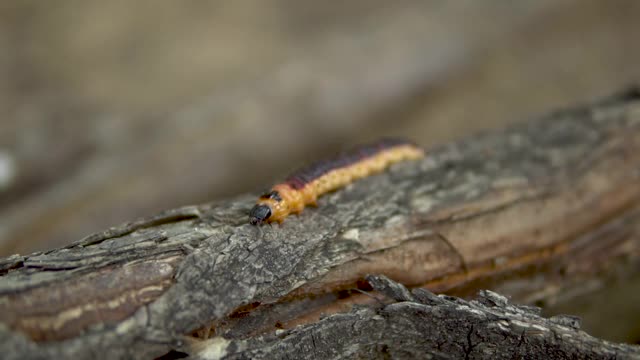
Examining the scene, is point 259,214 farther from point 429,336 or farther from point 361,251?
point 429,336

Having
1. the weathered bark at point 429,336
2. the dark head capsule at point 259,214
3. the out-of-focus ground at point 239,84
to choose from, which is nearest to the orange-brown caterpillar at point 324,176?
the dark head capsule at point 259,214

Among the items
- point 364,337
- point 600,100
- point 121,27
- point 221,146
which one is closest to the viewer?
point 364,337

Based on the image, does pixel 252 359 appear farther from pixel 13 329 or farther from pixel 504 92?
pixel 504 92

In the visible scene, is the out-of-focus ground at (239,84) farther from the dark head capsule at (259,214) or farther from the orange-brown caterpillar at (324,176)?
the dark head capsule at (259,214)

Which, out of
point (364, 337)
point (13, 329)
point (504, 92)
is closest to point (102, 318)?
point (13, 329)

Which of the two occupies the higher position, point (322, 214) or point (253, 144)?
point (253, 144)

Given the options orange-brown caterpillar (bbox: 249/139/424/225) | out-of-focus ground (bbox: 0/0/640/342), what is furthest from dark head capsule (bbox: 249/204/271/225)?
out-of-focus ground (bbox: 0/0/640/342)

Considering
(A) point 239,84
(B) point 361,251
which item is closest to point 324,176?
(B) point 361,251
